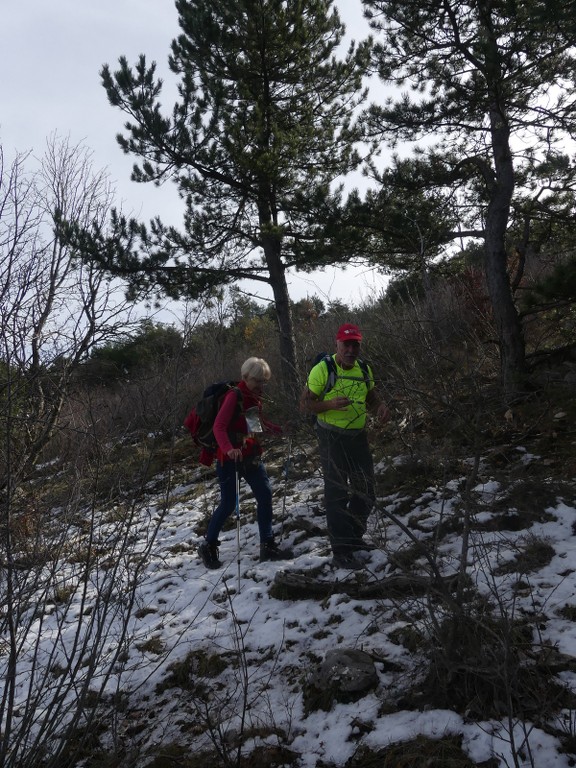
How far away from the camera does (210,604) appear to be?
425cm

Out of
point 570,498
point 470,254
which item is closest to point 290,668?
point 570,498

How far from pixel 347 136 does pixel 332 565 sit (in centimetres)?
772

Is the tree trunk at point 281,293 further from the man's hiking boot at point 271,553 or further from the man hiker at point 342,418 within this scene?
the man hiker at point 342,418

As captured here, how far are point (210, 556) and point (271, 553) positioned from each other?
1.79ft

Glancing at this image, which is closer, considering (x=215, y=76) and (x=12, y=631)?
(x=12, y=631)

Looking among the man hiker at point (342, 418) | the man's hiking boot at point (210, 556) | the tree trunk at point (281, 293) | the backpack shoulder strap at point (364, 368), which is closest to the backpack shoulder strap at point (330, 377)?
the man hiker at point (342, 418)

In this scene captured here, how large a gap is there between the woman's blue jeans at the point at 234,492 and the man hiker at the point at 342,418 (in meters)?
0.70

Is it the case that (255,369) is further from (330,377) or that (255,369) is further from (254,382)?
(330,377)

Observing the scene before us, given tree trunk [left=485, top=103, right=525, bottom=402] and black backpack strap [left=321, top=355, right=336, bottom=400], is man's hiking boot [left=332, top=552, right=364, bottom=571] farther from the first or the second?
tree trunk [left=485, top=103, right=525, bottom=402]

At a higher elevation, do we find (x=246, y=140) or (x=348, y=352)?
(x=246, y=140)

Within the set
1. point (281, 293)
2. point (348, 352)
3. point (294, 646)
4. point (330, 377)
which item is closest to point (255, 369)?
point (330, 377)

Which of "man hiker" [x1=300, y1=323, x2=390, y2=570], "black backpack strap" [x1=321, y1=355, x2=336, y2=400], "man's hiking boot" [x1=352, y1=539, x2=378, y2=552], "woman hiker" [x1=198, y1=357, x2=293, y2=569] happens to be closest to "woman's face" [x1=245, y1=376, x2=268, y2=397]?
"woman hiker" [x1=198, y1=357, x2=293, y2=569]

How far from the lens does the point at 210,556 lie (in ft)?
15.8

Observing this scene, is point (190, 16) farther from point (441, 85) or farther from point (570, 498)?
point (570, 498)
